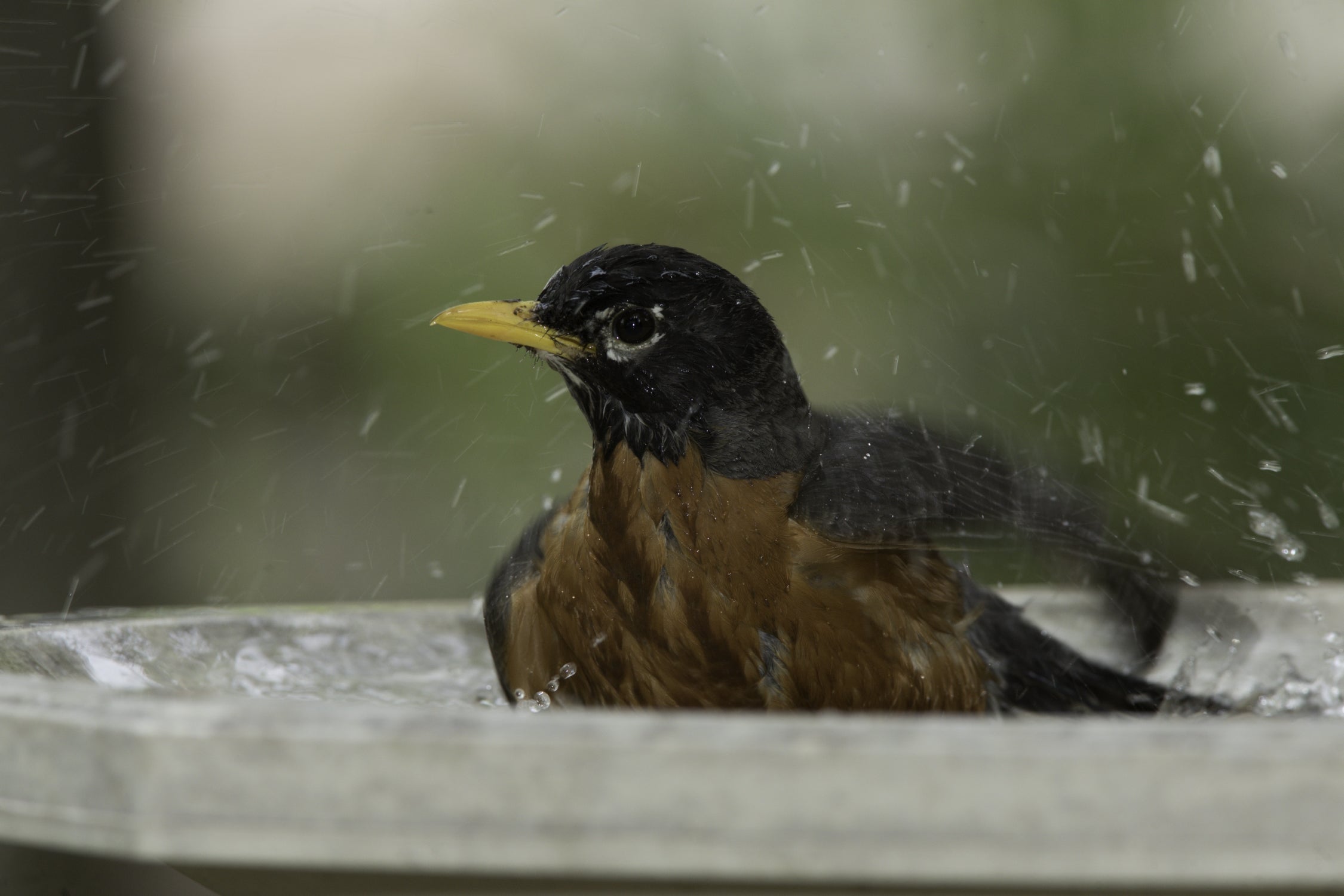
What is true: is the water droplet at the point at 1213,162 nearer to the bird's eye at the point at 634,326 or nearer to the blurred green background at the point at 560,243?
the blurred green background at the point at 560,243

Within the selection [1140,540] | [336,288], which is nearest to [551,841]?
[1140,540]

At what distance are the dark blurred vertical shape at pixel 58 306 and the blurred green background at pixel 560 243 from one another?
1cm

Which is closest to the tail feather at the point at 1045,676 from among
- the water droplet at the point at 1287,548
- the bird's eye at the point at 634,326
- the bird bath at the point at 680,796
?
the bird's eye at the point at 634,326

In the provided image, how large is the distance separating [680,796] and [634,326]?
108 centimetres

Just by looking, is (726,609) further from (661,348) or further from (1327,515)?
(1327,515)

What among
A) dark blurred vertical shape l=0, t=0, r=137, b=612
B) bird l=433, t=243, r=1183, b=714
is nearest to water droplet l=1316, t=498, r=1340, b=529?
bird l=433, t=243, r=1183, b=714

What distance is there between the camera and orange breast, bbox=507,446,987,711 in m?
1.81

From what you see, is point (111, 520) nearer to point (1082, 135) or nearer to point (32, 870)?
point (32, 870)

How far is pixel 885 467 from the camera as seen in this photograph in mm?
1931

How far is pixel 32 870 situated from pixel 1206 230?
12.0 feet

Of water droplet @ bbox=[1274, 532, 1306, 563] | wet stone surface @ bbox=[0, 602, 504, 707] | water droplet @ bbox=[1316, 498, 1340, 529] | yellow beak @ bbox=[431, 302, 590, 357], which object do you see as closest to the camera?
wet stone surface @ bbox=[0, 602, 504, 707]

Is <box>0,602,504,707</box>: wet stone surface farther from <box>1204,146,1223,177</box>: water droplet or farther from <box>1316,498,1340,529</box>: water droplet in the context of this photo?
<box>1316,498,1340,529</box>: water droplet

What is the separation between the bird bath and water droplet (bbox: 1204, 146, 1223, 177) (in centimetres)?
315

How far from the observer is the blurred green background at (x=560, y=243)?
3824 millimetres
